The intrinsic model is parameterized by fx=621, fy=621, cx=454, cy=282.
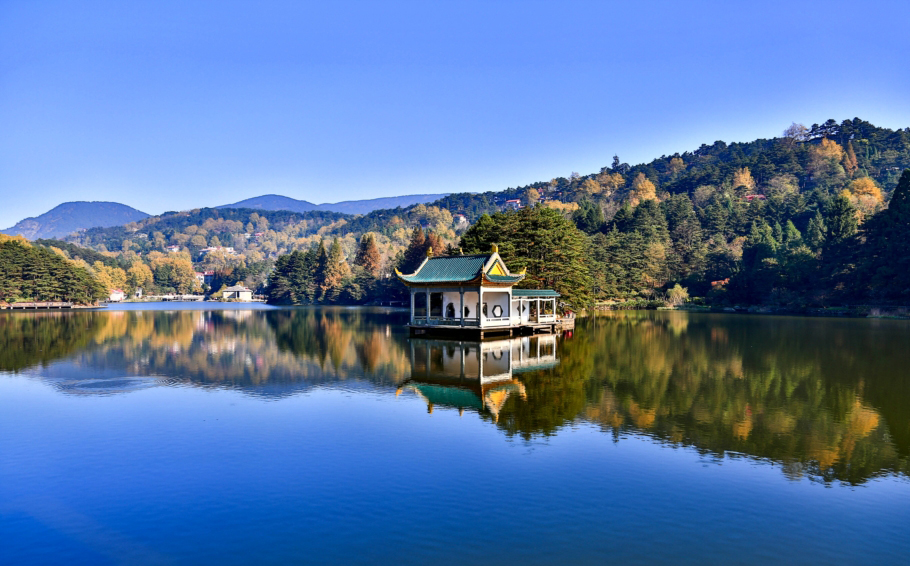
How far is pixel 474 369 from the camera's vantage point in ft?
72.3

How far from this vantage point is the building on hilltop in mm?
33812

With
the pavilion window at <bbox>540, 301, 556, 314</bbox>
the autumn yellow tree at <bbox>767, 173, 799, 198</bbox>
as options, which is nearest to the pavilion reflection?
the pavilion window at <bbox>540, 301, 556, 314</bbox>

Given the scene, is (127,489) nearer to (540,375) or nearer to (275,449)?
(275,449)

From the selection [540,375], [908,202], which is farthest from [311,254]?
[540,375]

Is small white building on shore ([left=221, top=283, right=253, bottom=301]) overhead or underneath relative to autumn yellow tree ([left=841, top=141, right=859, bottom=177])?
underneath

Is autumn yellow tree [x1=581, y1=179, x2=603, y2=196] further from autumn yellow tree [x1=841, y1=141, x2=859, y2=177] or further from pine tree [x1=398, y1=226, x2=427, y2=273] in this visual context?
pine tree [x1=398, y1=226, x2=427, y2=273]

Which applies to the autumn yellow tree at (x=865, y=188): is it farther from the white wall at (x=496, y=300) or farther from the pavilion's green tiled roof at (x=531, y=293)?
the white wall at (x=496, y=300)

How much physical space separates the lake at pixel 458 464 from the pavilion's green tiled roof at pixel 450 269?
11.9 metres

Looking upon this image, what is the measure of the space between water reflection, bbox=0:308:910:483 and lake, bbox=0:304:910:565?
125 millimetres

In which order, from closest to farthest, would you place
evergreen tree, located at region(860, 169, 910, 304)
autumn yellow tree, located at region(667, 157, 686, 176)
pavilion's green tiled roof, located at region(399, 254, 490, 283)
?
pavilion's green tiled roof, located at region(399, 254, 490, 283) < evergreen tree, located at region(860, 169, 910, 304) < autumn yellow tree, located at region(667, 157, 686, 176)

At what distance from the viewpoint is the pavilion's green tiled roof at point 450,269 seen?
34.2 m

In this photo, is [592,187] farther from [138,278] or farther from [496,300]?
[496,300]

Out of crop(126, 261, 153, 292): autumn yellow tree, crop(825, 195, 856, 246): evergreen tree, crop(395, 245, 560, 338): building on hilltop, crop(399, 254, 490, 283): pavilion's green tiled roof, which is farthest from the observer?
crop(126, 261, 153, 292): autumn yellow tree

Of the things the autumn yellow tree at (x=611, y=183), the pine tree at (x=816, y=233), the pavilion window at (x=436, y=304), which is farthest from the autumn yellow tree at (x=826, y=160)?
the pavilion window at (x=436, y=304)
